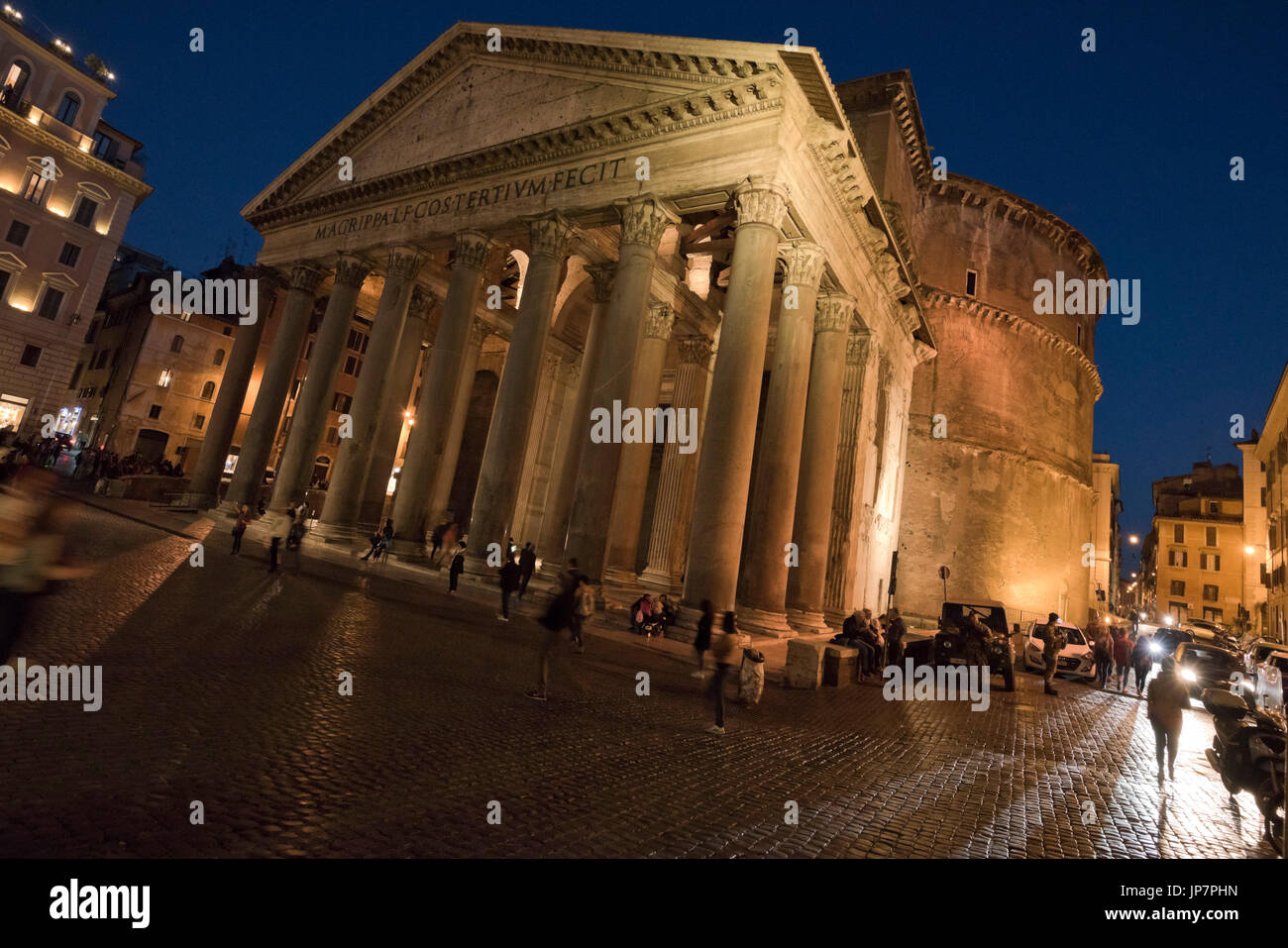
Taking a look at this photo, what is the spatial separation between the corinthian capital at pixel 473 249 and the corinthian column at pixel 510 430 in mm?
2985

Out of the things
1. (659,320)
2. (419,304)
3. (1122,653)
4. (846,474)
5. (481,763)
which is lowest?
(481,763)

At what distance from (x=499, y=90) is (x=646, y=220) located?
8.14 metres

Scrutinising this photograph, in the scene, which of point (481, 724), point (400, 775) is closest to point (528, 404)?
point (481, 724)

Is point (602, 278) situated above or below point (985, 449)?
above

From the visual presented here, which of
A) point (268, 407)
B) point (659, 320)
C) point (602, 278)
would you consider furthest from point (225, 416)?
point (659, 320)

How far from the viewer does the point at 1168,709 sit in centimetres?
688

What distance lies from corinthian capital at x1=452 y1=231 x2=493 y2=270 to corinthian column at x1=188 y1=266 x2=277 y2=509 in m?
10.0

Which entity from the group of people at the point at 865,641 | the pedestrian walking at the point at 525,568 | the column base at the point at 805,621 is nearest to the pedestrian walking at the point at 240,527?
the pedestrian walking at the point at 525,568

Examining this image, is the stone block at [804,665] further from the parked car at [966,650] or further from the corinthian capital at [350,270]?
the corinthian capital at [350,270]

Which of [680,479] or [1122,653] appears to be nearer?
[1122,653]

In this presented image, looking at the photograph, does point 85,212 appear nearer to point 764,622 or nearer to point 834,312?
point 834,312

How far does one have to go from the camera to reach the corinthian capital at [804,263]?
48.3 feet

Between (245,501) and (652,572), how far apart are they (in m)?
14.1

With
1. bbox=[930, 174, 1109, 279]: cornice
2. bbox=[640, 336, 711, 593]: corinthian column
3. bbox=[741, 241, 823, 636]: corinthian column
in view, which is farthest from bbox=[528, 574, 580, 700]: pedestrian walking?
bbox=[930, 174, 1109, 279]: cornice
